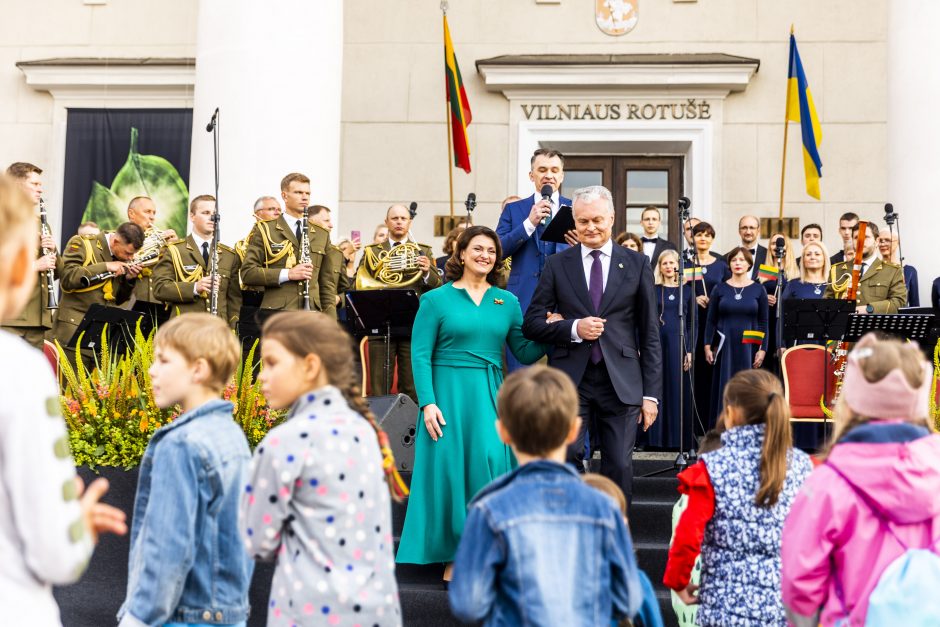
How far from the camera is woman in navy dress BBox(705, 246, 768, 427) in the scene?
10.5m

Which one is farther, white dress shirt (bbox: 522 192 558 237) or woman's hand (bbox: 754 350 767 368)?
woman's hand (bbox: 754 350 767 368)

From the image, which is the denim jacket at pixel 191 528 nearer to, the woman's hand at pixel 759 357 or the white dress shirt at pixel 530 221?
the white dress shirt at pixel 530 221

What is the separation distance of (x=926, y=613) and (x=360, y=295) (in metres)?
6.30

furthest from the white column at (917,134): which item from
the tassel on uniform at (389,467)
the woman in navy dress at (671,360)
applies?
the tassel on uniform at (389,467)

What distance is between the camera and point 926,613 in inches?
132

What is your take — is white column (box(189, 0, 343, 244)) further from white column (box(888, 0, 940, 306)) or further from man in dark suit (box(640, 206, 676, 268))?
white column (box(888, 0, 940, 306))

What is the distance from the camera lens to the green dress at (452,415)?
248 inches

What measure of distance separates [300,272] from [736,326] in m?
3.88

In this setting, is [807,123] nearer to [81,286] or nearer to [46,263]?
[81,286]

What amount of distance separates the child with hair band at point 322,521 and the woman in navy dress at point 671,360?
6452 millimetres

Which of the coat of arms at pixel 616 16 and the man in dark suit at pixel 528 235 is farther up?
the coat of arms at pixel 616 16

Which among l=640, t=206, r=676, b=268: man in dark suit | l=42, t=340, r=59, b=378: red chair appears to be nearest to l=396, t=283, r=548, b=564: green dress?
l=42, t=340, r=59, b=378: red chair

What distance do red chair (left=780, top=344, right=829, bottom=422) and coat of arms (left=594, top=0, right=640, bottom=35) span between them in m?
6.61

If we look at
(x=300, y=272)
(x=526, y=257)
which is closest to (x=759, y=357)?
(x=526, y=257)
